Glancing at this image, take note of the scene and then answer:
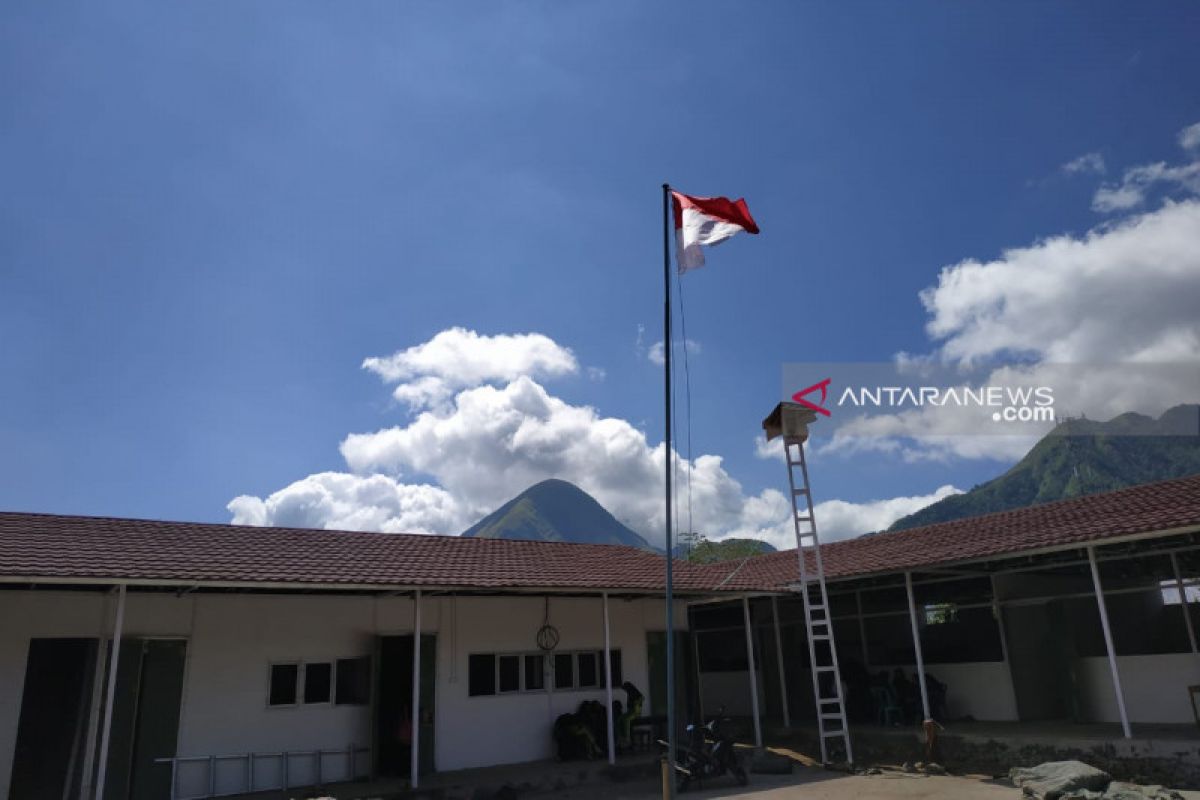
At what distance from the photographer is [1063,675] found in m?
16.2

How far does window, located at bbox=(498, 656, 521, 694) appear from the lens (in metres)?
15.1

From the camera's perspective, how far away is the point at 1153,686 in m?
14.3

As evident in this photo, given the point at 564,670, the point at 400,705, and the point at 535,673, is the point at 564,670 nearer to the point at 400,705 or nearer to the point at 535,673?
the point at 535,673

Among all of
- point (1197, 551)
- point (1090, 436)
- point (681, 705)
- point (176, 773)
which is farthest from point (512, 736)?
point (1090, 436)

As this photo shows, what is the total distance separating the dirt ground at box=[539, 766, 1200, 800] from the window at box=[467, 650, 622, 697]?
2.49 metres

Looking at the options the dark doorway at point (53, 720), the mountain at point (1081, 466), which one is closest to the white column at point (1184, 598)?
the dark doorway at point (53, 720)

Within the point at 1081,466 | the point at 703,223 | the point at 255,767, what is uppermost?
the point at 1081,466

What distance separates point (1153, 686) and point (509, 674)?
10.8 metres

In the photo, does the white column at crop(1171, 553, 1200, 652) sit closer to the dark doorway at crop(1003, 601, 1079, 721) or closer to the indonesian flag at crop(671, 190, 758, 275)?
the dark doorway at crop(1003, 601, 1079, 721)

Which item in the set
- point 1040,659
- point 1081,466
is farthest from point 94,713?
point 1081,466

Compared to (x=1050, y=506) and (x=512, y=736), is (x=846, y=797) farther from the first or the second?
(x=1050, y=506)

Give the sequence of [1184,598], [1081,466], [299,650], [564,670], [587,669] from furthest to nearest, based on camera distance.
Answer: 1. [1081,466]
2. [587,669]
3. [564,670]
4. [1184,598]
5. [299,650]

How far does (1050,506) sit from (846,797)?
332 inches

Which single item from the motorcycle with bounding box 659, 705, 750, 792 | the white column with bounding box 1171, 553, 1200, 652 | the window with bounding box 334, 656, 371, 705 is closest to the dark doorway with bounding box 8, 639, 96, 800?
the window with bounding box 334, 656, 371, 705
